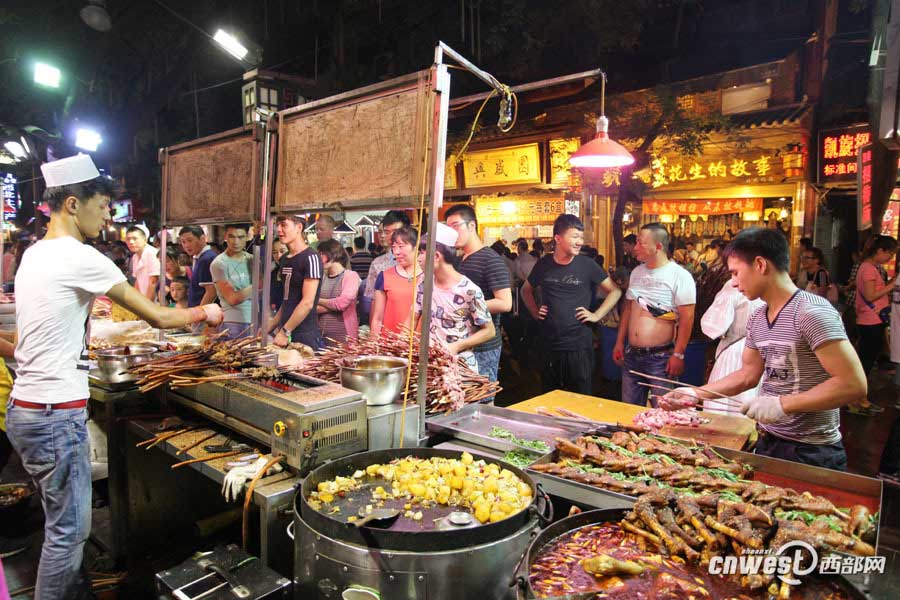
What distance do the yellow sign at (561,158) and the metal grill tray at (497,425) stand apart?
10053 mm

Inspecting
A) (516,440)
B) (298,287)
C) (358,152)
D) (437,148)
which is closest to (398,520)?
(516,440)

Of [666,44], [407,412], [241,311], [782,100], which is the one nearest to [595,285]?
[407,412]

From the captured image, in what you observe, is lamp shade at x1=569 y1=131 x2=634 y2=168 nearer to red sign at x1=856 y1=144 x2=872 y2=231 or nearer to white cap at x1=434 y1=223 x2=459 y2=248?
white cap at x1=434 y1=223 x2=459 y2=248

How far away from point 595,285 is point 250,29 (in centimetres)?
1499

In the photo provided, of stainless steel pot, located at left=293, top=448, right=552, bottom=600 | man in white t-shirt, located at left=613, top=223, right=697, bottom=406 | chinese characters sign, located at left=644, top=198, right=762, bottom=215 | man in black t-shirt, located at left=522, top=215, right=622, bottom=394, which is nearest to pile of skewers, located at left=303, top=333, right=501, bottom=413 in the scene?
stainless steel pot, located at left=293, top=448, right=552, bottom=600

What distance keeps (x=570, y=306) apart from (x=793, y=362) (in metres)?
2.87

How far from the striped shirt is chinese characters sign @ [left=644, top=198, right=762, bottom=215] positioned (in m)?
12.6

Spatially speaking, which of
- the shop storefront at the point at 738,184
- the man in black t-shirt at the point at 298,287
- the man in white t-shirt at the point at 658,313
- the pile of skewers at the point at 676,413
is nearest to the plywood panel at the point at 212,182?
the man in black t-shirt at the point at 298,287

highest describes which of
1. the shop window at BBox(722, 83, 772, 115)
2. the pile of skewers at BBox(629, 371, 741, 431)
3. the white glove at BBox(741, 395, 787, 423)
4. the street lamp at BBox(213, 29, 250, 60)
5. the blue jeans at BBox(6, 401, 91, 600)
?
the street lamp at BBox(213, 29, 250, 60)

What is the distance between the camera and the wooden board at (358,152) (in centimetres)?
281

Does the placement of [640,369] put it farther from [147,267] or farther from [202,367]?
[147,267]

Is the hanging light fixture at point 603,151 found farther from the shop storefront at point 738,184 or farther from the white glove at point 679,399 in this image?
the shop storefront at point 738,184

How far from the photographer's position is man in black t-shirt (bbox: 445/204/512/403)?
4871 millimetres

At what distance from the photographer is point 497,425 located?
3229 millimetres
